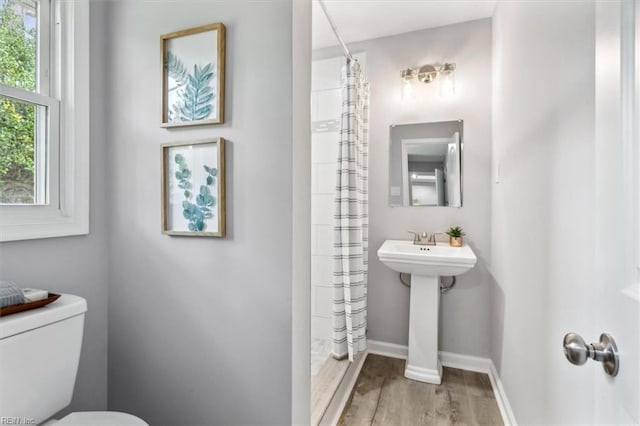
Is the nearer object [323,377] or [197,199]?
[197,199]

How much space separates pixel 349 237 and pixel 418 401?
107 cm

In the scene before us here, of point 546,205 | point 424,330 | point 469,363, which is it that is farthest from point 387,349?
point 546,205

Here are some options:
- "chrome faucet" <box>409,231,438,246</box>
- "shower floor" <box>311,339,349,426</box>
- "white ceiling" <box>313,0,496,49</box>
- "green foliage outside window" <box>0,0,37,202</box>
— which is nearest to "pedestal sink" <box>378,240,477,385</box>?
"chrome faucet" <box>409,231,438,246</box>

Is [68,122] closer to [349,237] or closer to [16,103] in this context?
[16,103]

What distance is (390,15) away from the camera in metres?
2.12

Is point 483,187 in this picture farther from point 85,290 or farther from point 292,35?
point 85,290

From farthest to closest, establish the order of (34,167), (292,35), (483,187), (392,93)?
1. (392,93)
2. (483,187)
3. (34,167)
4. (292,35)

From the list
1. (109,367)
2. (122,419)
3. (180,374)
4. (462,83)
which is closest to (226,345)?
(180,374)

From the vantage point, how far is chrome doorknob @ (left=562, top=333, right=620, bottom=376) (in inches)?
20.1

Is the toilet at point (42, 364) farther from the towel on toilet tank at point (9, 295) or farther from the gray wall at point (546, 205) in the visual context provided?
the gray wall at point (546, 205)

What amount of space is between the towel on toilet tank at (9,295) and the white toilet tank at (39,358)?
40mm

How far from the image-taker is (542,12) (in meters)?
1.18

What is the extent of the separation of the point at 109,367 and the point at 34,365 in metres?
0.58

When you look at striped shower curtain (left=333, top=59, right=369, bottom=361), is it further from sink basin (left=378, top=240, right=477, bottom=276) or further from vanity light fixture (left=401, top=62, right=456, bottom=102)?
vanity light fixture (left=401, top=62, right=456, bottom=102)
